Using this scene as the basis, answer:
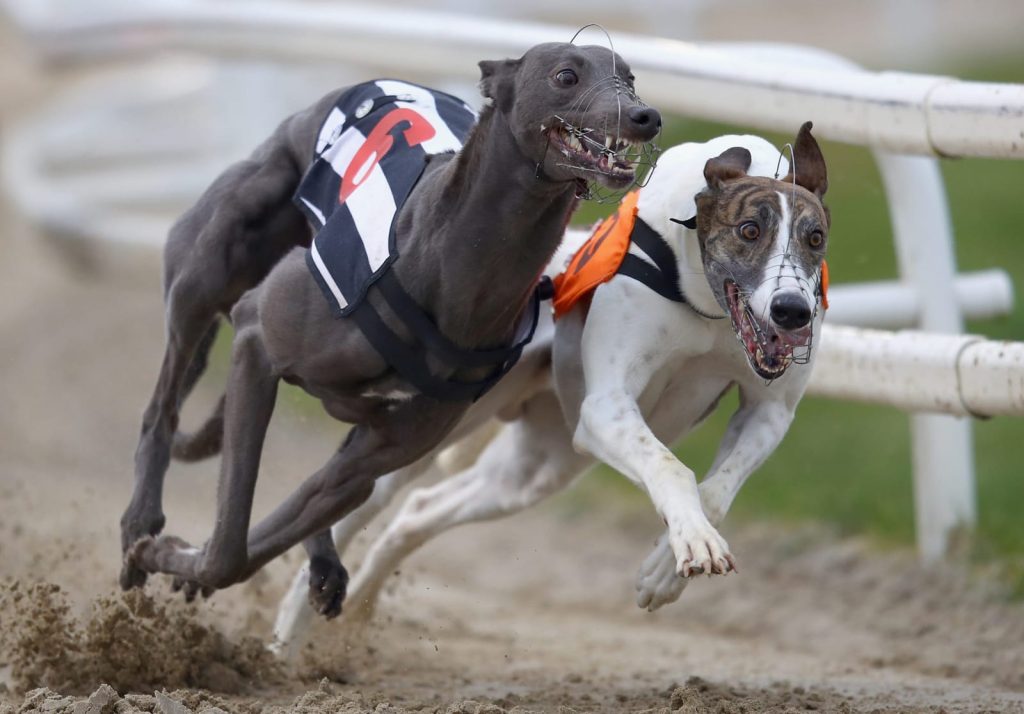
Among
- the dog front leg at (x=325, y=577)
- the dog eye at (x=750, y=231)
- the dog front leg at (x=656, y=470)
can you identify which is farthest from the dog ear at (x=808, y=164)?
the dog front leg at (x=325, y=577)

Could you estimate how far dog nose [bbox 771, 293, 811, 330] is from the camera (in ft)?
10.2

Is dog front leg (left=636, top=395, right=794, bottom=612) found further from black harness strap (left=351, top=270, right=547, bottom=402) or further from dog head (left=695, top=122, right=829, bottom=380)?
black harness strap (left=351, top=270, right=547, bottom=402)

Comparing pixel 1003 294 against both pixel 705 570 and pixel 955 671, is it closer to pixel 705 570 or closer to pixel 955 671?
pixel 955 671

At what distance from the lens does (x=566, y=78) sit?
327cm

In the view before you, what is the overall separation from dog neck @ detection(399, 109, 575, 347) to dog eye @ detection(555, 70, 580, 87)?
151 mm

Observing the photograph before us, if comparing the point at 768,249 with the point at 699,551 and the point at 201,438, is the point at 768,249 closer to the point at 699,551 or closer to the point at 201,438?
the point at 699,551

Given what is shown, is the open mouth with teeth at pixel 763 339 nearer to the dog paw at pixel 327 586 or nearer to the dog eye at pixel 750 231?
the dog eye at pixel 750 231

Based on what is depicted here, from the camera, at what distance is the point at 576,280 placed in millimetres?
3768

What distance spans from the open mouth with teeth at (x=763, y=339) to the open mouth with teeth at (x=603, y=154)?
0.32 metres

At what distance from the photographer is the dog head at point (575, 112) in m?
3.15

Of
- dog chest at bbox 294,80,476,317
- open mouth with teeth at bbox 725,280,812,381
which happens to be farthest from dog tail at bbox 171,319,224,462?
open mouth with teeth at bbox 725,280,812,381

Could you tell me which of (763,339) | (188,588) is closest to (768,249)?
(763,339)

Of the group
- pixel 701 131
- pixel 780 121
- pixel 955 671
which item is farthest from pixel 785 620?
pixel 701 131

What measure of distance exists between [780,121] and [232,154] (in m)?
3.96
